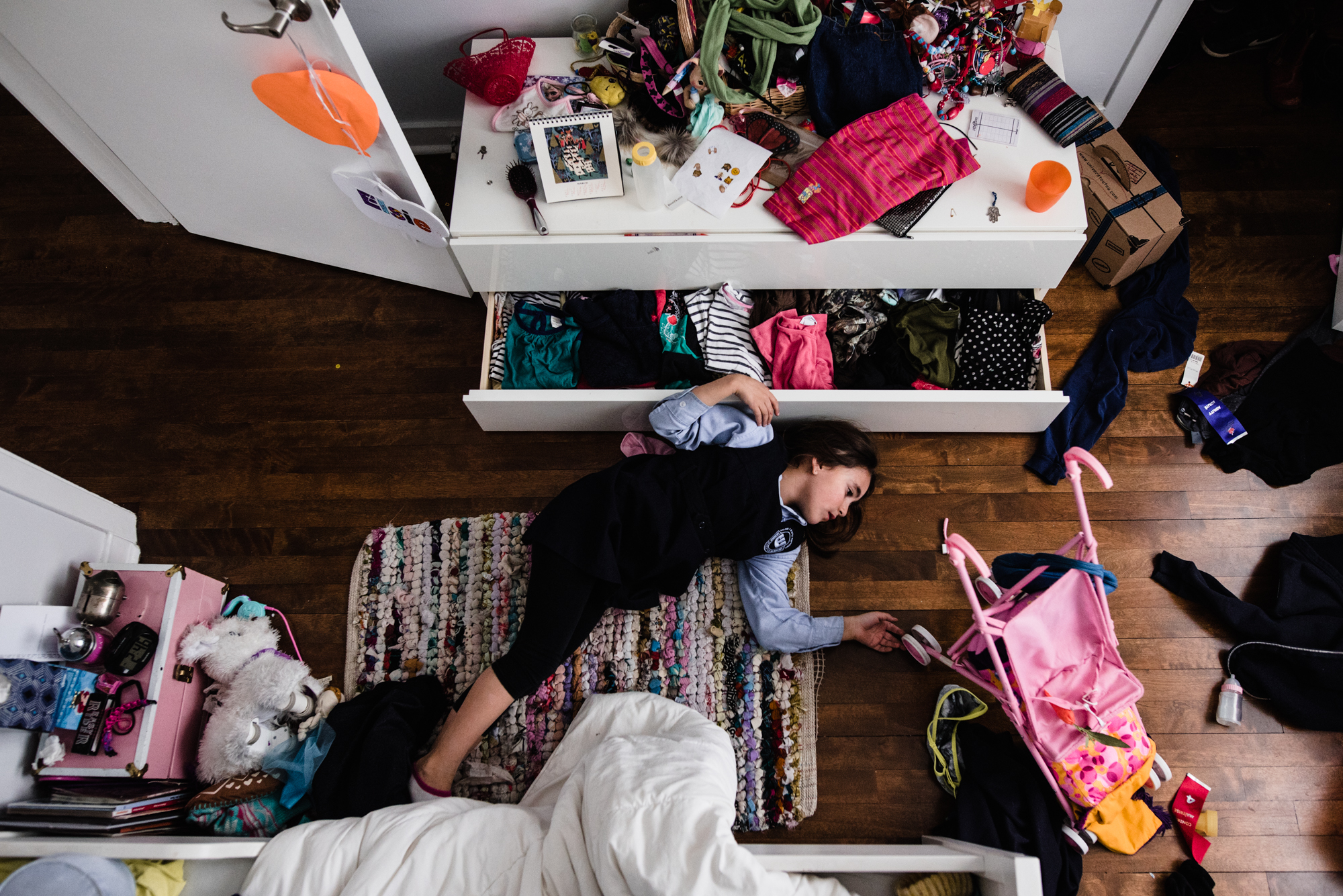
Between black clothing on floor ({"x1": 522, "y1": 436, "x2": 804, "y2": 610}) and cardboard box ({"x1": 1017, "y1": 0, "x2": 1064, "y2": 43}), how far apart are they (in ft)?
3.69

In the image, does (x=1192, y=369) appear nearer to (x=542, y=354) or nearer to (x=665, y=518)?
(x=665, y=518)

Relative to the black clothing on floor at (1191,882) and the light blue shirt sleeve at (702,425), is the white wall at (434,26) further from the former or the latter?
the black clothing on floor at (1191,882)

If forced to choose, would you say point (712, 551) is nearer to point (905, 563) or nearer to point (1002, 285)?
point (905, 563)

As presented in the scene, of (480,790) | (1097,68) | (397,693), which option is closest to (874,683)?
(480,790)

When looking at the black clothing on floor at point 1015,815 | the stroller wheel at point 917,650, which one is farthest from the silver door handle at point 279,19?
→ the black clothing on floor at point 1015,815

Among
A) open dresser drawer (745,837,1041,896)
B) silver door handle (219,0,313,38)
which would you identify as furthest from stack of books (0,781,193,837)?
silver door handle (219,0,313,38)

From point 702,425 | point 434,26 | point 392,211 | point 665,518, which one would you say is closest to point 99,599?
point 392,211

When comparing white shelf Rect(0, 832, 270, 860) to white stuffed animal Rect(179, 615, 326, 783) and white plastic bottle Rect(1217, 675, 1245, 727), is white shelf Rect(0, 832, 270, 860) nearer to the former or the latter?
white stuffed animal Rect(179, 615, 326, 783)

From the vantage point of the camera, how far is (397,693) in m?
1.77

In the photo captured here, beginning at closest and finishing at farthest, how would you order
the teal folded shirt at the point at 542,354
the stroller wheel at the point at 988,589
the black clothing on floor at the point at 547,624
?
Result: the stroller wheel at the point at 988,589
the black clothing on floor at the point at 547,624
the teal folded shirt at the point at 542,354

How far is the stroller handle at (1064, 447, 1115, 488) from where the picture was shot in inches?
58.5

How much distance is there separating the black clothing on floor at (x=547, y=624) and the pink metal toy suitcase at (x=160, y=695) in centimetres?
68

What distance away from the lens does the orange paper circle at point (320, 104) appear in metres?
1.46

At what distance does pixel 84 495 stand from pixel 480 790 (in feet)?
3.83
